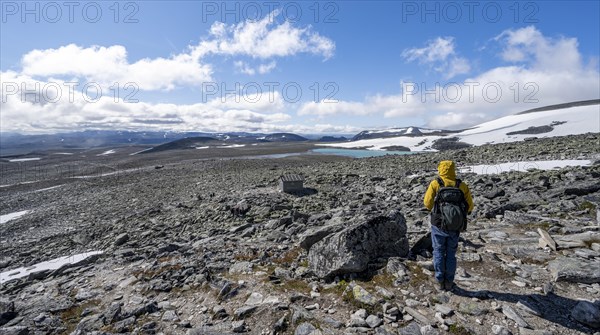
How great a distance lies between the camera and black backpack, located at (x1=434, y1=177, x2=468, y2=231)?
5965mm

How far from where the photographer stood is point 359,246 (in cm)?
750

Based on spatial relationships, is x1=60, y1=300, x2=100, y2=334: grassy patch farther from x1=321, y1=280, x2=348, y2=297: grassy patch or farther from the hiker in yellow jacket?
the hiker in yellow jacket

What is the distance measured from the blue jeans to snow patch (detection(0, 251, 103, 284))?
46.5ft

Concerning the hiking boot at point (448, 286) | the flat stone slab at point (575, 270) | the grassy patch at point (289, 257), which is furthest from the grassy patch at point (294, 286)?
the flat stone slab at point (575, 270)

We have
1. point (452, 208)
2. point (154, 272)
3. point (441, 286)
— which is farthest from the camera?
point (154, 272)

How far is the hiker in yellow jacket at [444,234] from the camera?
616 cm

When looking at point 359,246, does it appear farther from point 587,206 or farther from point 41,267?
point 41,267

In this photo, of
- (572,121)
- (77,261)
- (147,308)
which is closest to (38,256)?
(77,261)

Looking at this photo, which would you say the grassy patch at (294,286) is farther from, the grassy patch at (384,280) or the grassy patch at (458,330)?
the grassy patch at (458,330)

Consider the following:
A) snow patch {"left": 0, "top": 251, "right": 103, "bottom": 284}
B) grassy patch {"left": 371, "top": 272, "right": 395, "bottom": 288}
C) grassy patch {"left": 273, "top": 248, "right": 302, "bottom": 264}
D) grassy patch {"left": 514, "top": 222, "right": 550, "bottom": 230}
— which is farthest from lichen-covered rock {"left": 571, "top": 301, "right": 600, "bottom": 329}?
snow patch {"left": 0, "top": 251, "right": 103, "bottom": 284}

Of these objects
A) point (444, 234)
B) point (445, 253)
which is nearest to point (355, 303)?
point (445, 253)

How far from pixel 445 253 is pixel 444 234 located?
457 mm

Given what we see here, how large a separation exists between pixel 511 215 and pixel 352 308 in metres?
8.36

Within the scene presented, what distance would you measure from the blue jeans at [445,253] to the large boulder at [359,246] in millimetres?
1736
